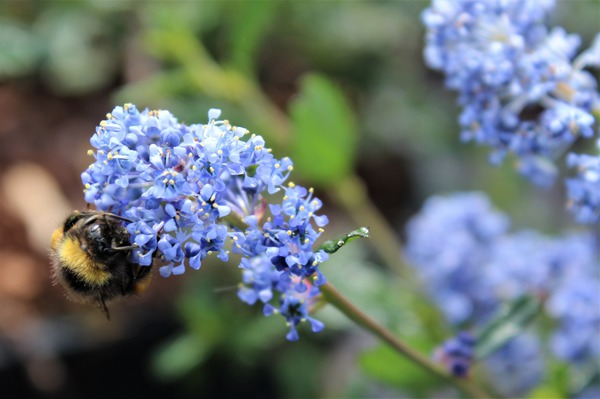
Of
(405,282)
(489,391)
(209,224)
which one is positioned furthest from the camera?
(405,282)

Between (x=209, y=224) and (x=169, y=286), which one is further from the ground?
(x=169, y=286)

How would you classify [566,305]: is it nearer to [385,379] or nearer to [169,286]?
[385,379]

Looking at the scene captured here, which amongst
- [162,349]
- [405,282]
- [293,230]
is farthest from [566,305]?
[162,349]

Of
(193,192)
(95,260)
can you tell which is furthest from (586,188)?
(95,260)

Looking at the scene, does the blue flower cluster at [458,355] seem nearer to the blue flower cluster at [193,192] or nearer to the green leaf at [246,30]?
the blue flower cluster at [193,192]

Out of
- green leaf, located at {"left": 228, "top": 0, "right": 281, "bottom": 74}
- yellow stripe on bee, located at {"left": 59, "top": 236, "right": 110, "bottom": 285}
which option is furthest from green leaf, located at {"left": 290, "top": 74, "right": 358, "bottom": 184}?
yellow stripe on bee, located at {"left": 59, "top": 236, "right": 110, "bottom": 285}

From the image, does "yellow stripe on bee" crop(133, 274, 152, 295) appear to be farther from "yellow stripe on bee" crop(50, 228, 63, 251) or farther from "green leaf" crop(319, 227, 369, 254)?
"green leaf" crop(319, 227, 369, 254)
